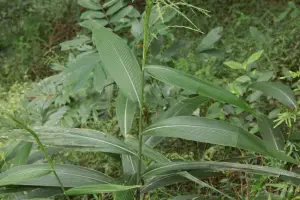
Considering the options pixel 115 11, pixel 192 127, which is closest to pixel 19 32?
pixel 115 11

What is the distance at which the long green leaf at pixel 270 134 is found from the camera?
66.3 inches

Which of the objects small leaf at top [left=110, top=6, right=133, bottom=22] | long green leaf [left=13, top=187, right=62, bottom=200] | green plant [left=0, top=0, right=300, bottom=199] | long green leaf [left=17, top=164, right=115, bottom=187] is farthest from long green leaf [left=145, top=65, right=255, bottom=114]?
small leaf at top [left=110, top=6, right=133, bottom=22]

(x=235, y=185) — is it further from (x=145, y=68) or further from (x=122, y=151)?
(x=145, y=68)

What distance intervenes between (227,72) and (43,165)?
5.01ft

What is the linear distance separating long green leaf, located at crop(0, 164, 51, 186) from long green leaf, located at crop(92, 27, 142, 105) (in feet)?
1.15

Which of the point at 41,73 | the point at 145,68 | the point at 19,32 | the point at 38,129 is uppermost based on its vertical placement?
the point at 145,68

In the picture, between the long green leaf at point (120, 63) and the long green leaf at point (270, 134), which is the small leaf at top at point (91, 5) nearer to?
the long green leaf at point (120, 63)

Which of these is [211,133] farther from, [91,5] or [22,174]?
[91,5]

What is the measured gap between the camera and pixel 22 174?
1.26 m

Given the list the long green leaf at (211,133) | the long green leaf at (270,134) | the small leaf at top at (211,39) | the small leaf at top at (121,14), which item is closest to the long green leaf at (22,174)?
the long green leaf at (211,133)

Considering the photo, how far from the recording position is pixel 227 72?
2568 mm

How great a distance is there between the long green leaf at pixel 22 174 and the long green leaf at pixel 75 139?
0.28 ft

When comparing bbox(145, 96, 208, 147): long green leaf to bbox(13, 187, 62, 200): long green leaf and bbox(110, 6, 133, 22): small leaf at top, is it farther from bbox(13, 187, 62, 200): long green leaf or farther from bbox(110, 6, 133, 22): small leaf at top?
bbox(110, 6, 133, 22): small leaf at top

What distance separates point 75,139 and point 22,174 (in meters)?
0.20
